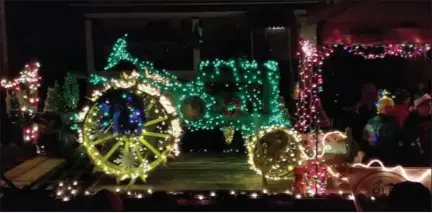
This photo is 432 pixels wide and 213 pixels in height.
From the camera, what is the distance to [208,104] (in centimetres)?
991

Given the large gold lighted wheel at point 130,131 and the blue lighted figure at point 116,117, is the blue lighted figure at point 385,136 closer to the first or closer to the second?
the large gold lighted wheel at point 130,131

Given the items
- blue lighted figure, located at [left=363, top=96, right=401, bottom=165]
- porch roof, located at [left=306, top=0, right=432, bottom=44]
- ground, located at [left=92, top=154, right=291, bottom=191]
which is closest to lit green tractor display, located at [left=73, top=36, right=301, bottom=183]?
ground, located at [left=92, top=154, right=291, bottom=191]

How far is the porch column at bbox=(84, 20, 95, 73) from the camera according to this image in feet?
40.7

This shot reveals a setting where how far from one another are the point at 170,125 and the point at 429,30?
3916 millimetres

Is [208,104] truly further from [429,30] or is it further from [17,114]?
[429,30]

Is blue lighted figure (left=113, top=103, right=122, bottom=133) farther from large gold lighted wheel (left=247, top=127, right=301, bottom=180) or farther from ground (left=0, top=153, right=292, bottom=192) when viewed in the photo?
large gold lighted wheel (left=247, top=127, right=301, bottom=180)

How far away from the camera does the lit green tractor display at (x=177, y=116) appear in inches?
322

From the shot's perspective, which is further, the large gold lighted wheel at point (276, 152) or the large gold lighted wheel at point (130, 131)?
the large gold lighted wheel at point (130, 131)

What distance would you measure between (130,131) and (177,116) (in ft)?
2.69

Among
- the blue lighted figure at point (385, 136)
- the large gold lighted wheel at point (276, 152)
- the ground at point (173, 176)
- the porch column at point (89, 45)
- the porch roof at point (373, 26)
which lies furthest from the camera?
the porch column at point (89, 45)

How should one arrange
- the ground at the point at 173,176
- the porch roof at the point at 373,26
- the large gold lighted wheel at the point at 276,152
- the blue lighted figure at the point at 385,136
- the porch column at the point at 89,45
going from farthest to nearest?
the porch column at the point at 89,45 < the ground at the point at 173,176 < the blue lighted figure at the point at 385,136 < the large gold lighted wheel at the point at 276,152 < the porch roof at the point at 373,26

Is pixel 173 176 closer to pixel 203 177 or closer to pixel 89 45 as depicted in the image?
pixel 203 177

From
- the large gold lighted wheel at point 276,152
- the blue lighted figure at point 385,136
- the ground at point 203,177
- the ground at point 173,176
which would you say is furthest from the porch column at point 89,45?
the blue lighted figure at point 385,136

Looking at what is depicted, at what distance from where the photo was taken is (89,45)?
12445 mm
